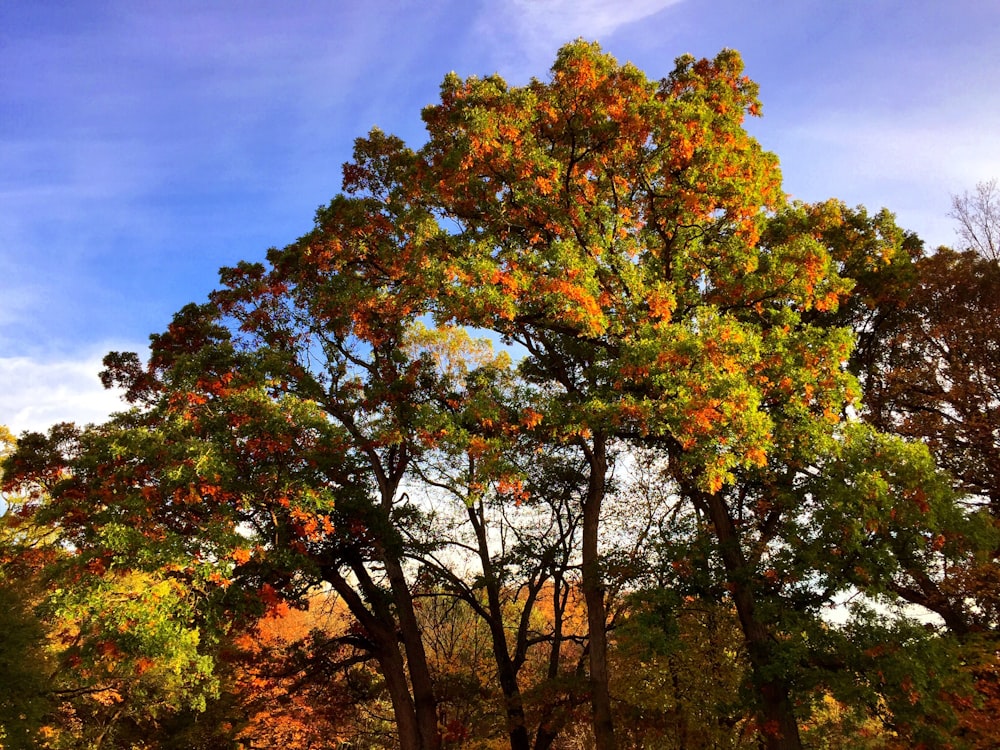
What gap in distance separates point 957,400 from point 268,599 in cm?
1422

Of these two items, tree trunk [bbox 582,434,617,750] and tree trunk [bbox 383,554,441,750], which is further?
tree trunk [bbox 383,554,441,750]

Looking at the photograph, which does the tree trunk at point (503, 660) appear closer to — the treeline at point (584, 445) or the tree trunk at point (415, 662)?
the treeline at point (584, 445)

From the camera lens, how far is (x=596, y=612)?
39.7 feet

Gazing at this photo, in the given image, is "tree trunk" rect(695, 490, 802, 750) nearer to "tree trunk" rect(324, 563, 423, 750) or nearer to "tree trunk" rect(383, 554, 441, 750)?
"tree trunk" rect(383, 554, 441, 750)

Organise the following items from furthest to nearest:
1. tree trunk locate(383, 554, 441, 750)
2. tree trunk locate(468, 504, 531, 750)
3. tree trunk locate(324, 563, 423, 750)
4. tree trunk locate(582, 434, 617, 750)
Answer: tree trunk locate(468, 504, 531, 750) → tree trunk locate(383, 554, 441, 750) → tree trunk locate(324, 563, 423, 750) → tree trunk locate(582, 434, 617, 750)

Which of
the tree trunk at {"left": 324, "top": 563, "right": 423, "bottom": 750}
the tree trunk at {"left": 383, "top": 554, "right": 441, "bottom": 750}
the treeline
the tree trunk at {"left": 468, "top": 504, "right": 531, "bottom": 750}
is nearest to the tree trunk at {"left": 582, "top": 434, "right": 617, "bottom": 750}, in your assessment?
the treeline

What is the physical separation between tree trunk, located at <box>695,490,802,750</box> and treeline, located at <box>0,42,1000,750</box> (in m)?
0.06

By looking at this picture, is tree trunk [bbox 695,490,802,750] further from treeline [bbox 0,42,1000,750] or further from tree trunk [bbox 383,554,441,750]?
tree trunk [bbox 383,554,441,750]

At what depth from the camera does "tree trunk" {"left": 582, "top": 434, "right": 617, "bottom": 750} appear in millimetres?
11117

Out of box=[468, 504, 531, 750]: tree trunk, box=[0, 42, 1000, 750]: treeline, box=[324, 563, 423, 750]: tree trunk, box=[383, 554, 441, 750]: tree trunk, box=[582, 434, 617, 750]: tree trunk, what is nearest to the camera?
box=[0, 42, 1000, 750]: treeline

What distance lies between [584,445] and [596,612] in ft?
10.7

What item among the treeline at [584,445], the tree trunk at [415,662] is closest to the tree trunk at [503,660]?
the treeline at [584,445]

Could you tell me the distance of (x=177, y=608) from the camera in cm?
812

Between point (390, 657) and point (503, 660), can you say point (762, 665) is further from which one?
point (390, 657)
